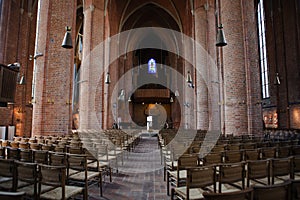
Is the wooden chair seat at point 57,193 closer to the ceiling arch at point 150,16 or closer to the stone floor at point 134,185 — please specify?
the stone floor at point 134,185

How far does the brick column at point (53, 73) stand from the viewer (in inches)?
351

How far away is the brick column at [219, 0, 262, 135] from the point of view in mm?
9453

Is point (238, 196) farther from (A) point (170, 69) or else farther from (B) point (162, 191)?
(A) point (170, 69)

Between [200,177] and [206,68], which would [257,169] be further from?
[206,68]

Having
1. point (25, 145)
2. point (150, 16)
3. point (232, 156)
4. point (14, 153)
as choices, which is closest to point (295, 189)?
point (232, 156)

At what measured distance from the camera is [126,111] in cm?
2836

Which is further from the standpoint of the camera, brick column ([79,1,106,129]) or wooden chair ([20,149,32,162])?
brick column ([79,1,106,129])

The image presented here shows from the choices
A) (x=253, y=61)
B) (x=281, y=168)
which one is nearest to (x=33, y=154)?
(x=281, y=168)

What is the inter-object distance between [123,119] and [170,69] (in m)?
12.7

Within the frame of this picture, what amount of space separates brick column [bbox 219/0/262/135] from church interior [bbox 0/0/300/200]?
1.8 inches

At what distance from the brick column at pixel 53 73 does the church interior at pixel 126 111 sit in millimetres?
43

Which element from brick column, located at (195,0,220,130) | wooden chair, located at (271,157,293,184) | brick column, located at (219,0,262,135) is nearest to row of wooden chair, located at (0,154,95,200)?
wooden chair, located at (271,157,293,184)

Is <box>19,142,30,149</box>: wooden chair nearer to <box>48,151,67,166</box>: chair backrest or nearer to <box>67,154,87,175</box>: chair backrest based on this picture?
<box>48,151,67,166</box>: chair backrest

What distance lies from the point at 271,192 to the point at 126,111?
26749 mm
